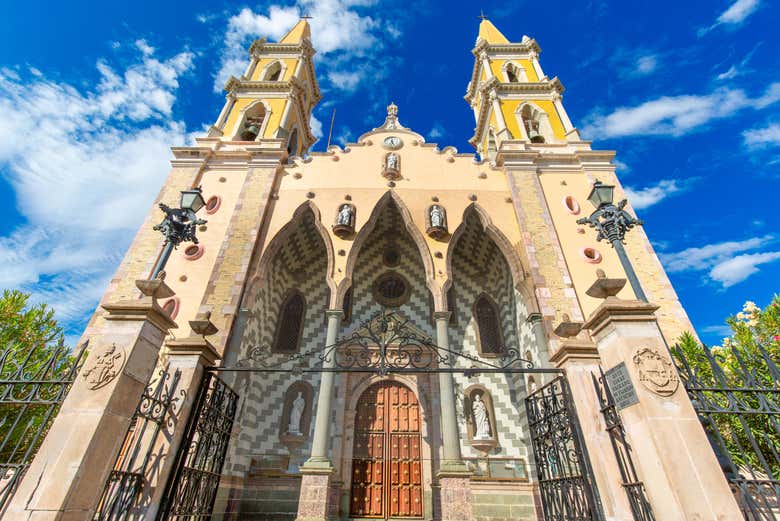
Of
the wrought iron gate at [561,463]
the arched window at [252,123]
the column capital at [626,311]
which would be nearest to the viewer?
the column capital at [626,311]

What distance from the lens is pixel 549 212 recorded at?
41.5ft

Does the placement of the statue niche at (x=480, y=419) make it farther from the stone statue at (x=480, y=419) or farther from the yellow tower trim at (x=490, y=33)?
the yellow tower trim at (x=490, y=33)

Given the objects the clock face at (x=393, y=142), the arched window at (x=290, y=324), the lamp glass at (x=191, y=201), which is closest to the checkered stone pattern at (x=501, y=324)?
the clock face at (x=393, y=142)

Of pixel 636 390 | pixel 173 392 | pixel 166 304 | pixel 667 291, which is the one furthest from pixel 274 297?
pixel 667 291

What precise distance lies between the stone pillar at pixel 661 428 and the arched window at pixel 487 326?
8.36 m

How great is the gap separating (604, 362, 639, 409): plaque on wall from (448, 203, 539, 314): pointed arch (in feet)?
19.3

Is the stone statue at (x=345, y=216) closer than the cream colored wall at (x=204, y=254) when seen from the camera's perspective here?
No

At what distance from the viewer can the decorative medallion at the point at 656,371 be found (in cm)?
414

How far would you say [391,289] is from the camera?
14289mm

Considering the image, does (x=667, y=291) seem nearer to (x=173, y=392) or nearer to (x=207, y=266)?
(x=173, y=392)

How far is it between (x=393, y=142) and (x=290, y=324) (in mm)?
8060

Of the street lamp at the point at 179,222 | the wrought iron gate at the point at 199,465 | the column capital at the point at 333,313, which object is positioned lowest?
the wrought iron gate at the point at 199,465

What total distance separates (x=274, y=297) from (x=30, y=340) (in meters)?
7.09

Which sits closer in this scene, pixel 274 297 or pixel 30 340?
pixel 30 340
